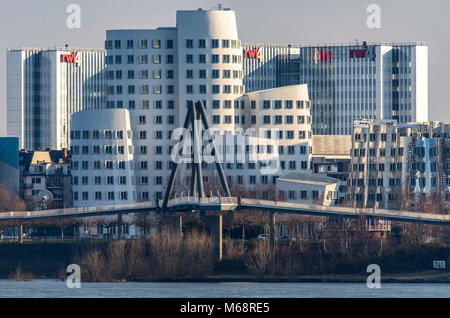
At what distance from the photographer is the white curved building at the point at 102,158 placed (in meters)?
181

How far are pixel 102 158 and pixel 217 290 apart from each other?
6057 cm

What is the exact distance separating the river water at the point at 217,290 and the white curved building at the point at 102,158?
144 feet

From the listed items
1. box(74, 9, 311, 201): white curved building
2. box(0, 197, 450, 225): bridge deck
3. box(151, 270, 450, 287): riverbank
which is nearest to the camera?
box(151, 270, 450, 287): riverbank


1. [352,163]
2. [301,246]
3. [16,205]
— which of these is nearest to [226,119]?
[352,163]

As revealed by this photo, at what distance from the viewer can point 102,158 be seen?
18100 centimetres

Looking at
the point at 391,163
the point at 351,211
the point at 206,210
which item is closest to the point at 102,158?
the point at 391,163

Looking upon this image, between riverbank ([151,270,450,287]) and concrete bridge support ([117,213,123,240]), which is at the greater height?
concrete bridge support ([117,213,123,240])

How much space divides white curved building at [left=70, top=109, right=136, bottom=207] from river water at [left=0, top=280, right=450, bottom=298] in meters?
44.0

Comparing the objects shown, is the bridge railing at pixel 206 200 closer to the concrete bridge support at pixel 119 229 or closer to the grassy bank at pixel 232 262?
the grassy bank at pixel 232 262

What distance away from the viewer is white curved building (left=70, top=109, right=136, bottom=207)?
593 feet

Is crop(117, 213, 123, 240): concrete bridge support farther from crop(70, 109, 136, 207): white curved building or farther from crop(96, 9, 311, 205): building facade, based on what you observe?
crop(96, 9, 311, 205): building facade

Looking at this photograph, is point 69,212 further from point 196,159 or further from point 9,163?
point 9,163

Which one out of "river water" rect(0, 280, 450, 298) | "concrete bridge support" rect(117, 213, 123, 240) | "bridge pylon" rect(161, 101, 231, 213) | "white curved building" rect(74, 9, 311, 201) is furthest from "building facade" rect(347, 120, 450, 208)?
"river water" rect(0, 280, 450, 298)
